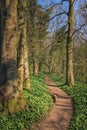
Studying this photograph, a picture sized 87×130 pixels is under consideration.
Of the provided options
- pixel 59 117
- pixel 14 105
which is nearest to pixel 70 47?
pixel 59 117

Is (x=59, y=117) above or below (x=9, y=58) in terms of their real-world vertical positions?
below

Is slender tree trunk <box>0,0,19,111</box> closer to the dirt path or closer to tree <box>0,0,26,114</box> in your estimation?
tree <box>0,0,26,114</box>

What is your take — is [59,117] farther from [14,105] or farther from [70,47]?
[70,47]

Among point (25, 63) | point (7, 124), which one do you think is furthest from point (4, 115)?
point (25, 63)

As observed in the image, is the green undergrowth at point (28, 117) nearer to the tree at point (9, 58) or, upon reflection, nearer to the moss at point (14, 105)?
the moss at point (14, 105)

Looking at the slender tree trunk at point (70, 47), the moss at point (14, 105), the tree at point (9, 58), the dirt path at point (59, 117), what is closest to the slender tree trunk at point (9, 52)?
the tree at point (9, 58)

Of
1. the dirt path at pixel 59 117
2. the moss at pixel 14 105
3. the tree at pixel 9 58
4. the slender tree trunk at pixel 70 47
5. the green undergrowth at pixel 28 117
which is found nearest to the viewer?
the green undergrowth at pixel 28 117

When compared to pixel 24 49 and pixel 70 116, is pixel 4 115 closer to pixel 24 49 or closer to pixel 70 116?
pixel 70 116

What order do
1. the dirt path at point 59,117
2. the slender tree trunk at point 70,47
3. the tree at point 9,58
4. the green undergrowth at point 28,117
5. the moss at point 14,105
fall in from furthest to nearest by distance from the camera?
the slender tree trunk at point 70,47 → the tree at point 9,58 → the moss at point 14,105 → the dirt path at point 59,117 → the green undergrowth at point 28,117

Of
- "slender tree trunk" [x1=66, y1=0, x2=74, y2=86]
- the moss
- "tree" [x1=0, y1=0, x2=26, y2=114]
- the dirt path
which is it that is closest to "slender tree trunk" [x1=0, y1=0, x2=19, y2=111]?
"tree" [x1=0, y1=0, x2=26, y2=114]

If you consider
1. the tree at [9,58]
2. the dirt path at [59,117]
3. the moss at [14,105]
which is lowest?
the dirt path at [59,117]

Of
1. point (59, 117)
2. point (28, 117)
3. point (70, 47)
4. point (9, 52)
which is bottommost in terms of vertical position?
point (59, 117)

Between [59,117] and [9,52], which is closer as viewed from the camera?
[9,52]

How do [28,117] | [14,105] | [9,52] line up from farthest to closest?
1. [9,52]
2. [14,105]
3. [28,117]
